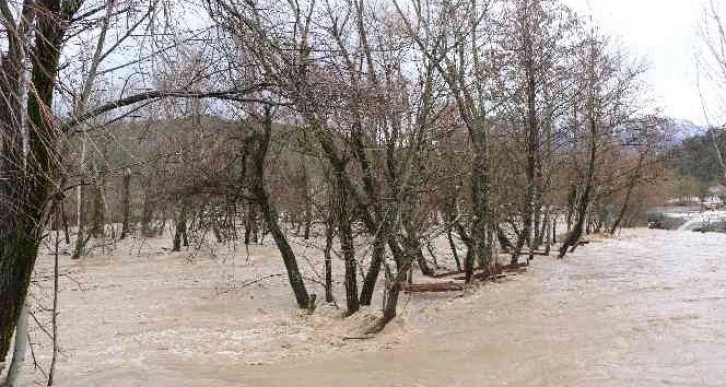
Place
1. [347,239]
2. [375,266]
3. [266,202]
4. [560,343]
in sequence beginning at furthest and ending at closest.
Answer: [266,202]
[347,239]
[375,266]
[560,343]

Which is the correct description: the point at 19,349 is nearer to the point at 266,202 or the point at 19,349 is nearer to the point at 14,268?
the point at 14,268

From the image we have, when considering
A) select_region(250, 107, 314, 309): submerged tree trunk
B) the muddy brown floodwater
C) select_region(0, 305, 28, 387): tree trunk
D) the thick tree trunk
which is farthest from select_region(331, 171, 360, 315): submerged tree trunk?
the thick tree trunk

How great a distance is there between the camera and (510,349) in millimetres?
8773

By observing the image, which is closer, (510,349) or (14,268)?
(14,268)

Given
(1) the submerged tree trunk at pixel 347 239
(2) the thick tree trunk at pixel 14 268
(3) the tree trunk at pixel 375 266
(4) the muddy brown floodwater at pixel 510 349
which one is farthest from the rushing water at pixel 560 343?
(2) the thick tree trunk at pixel 14 268

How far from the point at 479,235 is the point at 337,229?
14.2 feet

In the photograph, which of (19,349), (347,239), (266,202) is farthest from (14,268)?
(266,202)

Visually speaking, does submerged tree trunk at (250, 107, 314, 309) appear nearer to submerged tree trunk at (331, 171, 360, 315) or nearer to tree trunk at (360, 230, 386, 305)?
tree trunk at (360, 230, 386, 305)

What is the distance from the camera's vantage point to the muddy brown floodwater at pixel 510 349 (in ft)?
24.5

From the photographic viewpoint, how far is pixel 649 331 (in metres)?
9.02

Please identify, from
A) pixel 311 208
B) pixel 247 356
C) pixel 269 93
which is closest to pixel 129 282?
pixel 311 208

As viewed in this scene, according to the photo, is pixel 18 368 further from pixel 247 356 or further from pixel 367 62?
pixel 367 62

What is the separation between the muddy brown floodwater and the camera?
746cm

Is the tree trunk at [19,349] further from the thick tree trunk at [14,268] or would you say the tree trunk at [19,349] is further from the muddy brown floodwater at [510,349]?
the muddy brown floodwater at [510,349]
